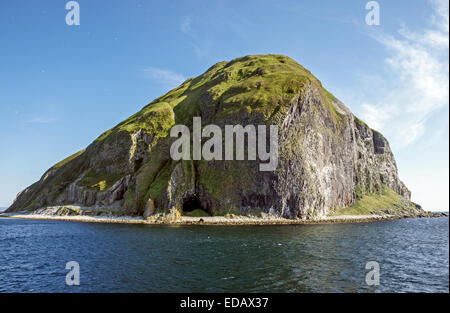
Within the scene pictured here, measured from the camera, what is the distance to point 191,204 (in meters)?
110

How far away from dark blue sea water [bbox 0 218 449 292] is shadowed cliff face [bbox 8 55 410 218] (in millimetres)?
Answer: 49495

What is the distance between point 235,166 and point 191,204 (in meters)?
25.9

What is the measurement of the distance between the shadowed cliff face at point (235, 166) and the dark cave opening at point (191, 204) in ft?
1.93

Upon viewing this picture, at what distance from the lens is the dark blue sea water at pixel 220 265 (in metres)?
26.4

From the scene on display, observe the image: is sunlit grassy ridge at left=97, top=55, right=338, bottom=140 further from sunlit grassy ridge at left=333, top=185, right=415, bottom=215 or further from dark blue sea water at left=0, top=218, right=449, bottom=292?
dark blue sea water at left=0, top=218, right=449, bottom=292

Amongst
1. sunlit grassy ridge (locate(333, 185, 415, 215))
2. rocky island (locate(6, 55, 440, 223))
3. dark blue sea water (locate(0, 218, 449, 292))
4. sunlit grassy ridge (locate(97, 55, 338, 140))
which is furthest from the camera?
sunlit grassy ridge (locate(333, 185, 415, 215))

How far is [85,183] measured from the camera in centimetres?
12738

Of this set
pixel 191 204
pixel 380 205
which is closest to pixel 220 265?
pixel 191 204

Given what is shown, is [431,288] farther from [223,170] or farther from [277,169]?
[223,170]

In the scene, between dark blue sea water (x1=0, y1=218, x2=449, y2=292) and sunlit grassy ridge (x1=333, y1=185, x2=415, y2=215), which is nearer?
dark blue sea water (x1=0, y1=218, x2=449, y2=292)

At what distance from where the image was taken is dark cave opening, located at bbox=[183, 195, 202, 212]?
107 metres

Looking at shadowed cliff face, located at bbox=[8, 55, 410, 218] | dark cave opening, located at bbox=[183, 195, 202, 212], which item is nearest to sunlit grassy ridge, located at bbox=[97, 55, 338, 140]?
shadowed cliff face, located at bbox=[8, 55, 410, 218]

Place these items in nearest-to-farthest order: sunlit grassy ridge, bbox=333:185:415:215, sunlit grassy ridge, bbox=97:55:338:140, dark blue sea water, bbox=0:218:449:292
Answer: dark blue sea water, bbox=0:218:449:292 → sunlit grassy ridge, bbox=97:55:338:140 → sunlit grassy ridge, bbox=333:185:415:215

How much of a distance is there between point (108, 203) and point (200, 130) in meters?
56.6
